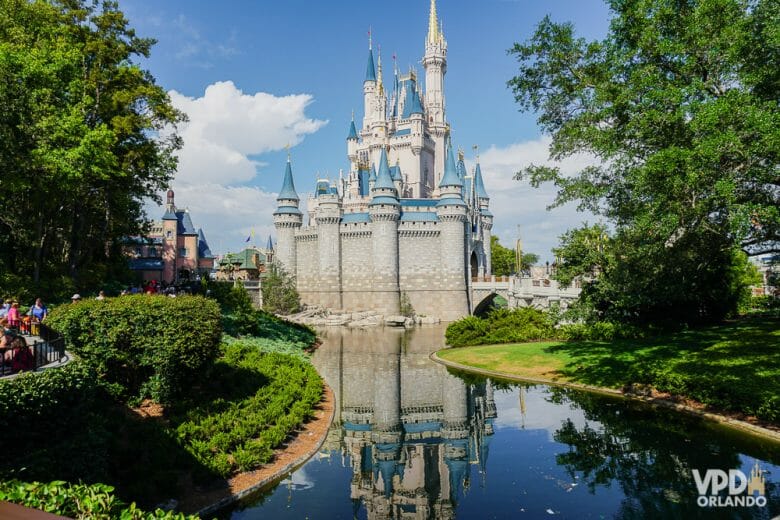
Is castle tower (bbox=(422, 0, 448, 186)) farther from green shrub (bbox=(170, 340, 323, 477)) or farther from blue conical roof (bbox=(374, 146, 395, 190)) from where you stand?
green shrub (bbox=(170, 340, 323, 477))

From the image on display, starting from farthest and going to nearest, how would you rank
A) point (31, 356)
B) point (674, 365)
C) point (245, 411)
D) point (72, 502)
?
point (674, 365) → point (245, 411) → point (31, 356) → point (72, 502)

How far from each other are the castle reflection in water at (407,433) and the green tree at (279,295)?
2872 cm

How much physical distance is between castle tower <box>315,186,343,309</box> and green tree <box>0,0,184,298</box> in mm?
25380

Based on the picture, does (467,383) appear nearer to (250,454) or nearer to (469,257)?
(250,454)

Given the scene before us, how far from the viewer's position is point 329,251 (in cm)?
5766

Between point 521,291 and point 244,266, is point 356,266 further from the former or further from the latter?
point 244,266

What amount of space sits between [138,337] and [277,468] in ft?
16.0

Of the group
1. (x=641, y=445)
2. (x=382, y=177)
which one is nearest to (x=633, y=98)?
(x=641, y=445)

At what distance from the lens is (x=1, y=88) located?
18.5m

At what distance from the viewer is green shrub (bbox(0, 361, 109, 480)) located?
7.34m

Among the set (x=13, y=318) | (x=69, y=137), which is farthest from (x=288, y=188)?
(x=13, y=318)

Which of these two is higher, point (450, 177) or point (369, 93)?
point (369, 93)

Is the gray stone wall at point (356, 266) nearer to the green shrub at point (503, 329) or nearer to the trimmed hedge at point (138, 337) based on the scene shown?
the green shrub at point (503, 329)

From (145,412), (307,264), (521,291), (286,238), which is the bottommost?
(145,412)
